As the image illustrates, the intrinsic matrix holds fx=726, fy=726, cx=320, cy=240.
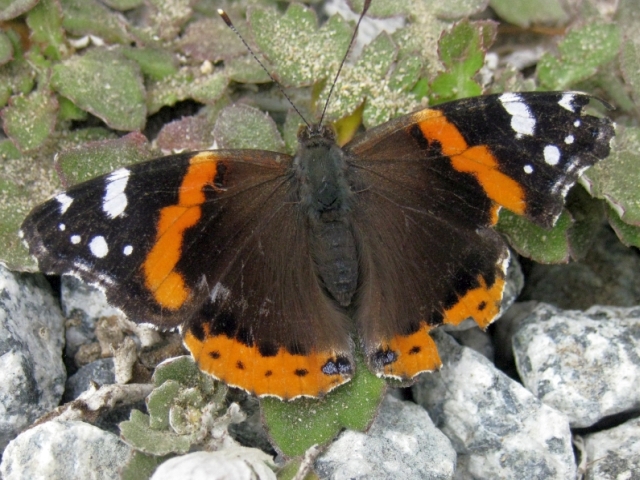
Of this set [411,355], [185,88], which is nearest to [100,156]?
[185,88]

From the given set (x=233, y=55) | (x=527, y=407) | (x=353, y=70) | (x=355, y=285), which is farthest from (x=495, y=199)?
(x=233, y=55)

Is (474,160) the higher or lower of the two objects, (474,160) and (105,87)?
the lower

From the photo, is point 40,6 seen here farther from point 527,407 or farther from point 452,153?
point 527,407

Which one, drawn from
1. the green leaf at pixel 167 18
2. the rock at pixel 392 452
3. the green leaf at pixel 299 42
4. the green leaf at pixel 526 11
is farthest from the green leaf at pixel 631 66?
the green leaf at pixel 167 18

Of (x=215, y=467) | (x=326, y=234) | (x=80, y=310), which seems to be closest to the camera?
(x=215, y=467)

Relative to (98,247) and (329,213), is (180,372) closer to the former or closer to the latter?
(98,247)

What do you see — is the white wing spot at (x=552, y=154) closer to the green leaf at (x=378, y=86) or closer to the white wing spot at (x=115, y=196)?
the green leaf at (x=378, y=86)

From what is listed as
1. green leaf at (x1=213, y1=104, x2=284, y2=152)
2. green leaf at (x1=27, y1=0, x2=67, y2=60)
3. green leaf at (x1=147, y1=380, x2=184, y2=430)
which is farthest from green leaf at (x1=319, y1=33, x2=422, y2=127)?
green leaf at (x1=147, y1=380, x2=184, y2=430)
